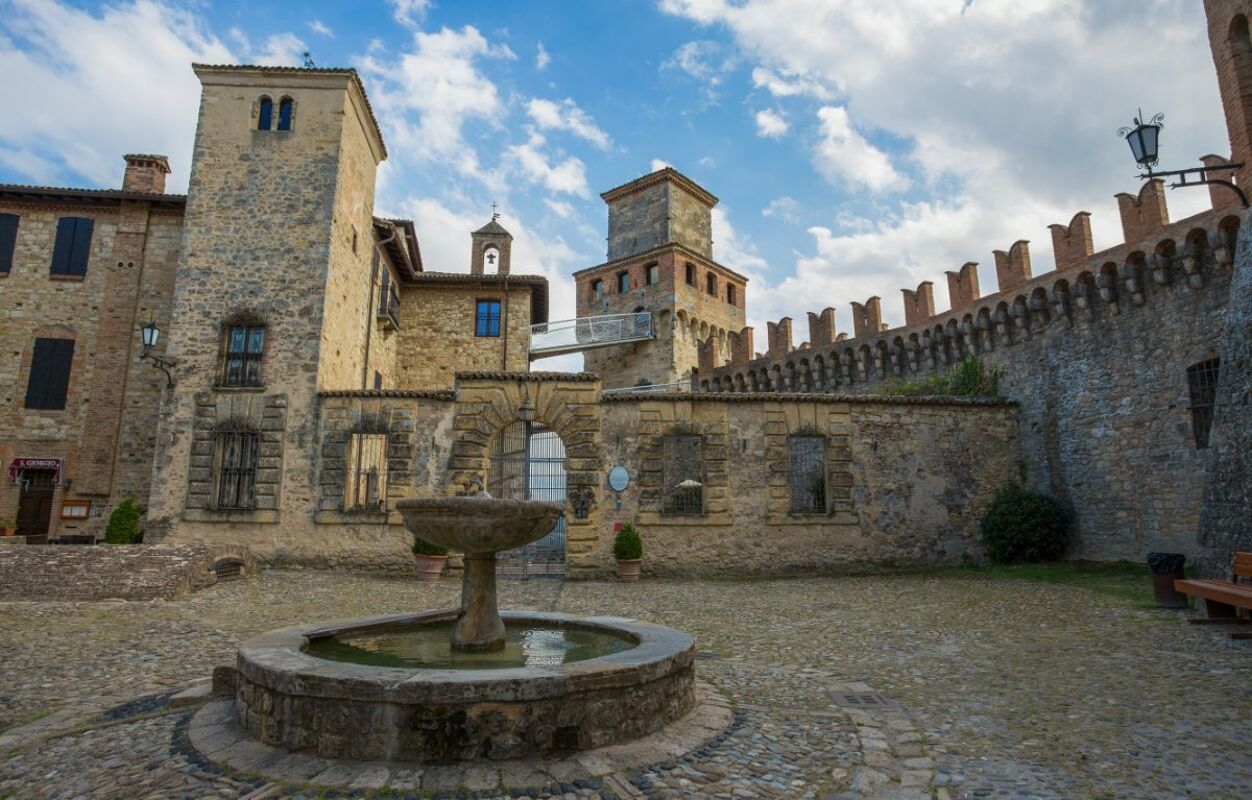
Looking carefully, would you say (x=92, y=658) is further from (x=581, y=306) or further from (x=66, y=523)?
(x=581, y=306)

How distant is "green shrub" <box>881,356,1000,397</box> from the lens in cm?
1916

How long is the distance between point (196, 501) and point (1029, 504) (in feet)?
61.4

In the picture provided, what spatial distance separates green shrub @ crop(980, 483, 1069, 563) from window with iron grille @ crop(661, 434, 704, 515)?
6835mm

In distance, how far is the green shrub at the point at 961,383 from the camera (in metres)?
19.2

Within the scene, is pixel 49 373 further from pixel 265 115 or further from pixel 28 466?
pixel 265 115

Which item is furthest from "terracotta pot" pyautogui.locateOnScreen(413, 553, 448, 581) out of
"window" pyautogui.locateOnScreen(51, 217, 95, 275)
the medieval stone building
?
"window" pyautogui.locateOnScreen(51, 217, 95, 275)

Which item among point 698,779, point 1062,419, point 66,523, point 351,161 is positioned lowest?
point 698,779

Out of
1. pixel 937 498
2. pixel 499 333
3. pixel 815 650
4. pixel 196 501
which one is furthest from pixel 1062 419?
pixel 196 501

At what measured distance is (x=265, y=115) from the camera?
→ 693 inches

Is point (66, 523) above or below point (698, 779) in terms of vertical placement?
above

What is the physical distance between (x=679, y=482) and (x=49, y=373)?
15847mm

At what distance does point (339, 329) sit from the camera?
1736cm

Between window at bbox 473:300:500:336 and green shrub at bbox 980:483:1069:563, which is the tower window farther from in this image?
green shrub at bbox 980:483:1069:563

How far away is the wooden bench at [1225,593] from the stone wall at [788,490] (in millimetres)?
7553
